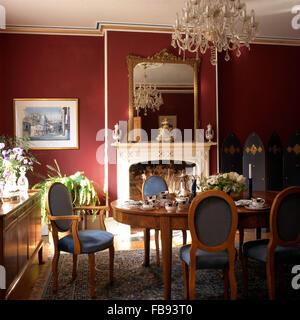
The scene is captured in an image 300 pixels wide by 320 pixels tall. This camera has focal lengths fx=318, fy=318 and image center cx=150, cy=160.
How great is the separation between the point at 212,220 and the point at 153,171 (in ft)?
9.71

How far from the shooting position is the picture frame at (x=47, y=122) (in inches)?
195

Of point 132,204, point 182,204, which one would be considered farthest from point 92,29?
point 182,204

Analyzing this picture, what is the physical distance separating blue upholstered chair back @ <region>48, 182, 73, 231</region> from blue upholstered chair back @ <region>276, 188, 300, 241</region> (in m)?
1.76

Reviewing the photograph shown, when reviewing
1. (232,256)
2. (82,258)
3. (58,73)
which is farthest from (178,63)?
(232,256)

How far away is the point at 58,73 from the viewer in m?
5.03

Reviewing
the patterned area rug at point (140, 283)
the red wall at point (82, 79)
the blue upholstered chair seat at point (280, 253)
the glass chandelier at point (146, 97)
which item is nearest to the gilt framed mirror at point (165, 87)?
the glass chandelier at point (146, 97)

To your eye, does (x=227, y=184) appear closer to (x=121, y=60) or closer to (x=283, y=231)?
(x=283, y=231)

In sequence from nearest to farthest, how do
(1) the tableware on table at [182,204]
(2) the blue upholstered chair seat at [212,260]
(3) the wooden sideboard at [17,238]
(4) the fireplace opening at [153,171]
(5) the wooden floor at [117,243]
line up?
(3) the wooden sideboard at [17,238]
(2) the blue upholstered chair seat at [212,260]
(1) the tableware on table at [182,204]
(5) the wooden floor at [117,243]
(4) the fireplace opening at [153,171]

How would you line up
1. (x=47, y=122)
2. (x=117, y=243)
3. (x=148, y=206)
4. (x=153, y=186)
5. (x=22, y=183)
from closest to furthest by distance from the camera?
(x=148, y=206) → (x=22, y=183) → (x=153, y=186) → (x=117, y=243) → (x=47, y=122)

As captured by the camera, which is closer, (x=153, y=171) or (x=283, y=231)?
(x=283, y=231)

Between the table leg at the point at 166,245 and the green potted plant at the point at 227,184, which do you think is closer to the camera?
the table leg at the point at 166,245

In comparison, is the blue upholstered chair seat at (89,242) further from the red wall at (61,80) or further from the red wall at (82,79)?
the red wall at (61,80)

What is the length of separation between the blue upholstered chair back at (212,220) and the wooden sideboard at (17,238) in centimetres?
130

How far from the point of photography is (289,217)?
7.67 feet
